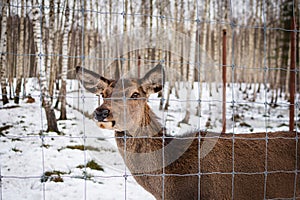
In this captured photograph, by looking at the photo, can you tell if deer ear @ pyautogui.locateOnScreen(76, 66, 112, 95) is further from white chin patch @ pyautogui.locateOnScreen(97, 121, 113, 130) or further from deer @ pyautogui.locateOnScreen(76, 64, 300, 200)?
white chin patch @ pyautogui.locateOnScreen(97, 121, 113, 130)

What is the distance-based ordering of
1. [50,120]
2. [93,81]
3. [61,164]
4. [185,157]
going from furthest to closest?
[50,120]
[61,164]
[93,81]
[185,157]

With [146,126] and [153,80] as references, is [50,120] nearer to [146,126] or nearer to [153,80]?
[146,126]

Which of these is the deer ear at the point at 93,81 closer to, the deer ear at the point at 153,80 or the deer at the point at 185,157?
the deer at the point at 185,157

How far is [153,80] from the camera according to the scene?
2.60 metres

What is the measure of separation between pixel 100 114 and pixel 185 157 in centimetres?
83

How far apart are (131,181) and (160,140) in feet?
6.47

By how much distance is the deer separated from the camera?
251 centimetres

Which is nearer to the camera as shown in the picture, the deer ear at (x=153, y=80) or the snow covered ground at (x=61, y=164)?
the deer ear at (x=153, y=80)

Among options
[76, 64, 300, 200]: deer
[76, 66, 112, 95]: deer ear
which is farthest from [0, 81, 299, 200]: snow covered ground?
[76, 64, 300, 200]: deer

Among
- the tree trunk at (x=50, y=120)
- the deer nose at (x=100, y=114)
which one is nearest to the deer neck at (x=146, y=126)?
the deer nose at (x=100, y=114)

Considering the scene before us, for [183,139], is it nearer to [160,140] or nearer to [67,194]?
[160,140]

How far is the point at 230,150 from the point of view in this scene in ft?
8.80

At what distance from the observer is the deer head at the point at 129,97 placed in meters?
2.51

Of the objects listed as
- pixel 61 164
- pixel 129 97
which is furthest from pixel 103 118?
pixel 61 164
